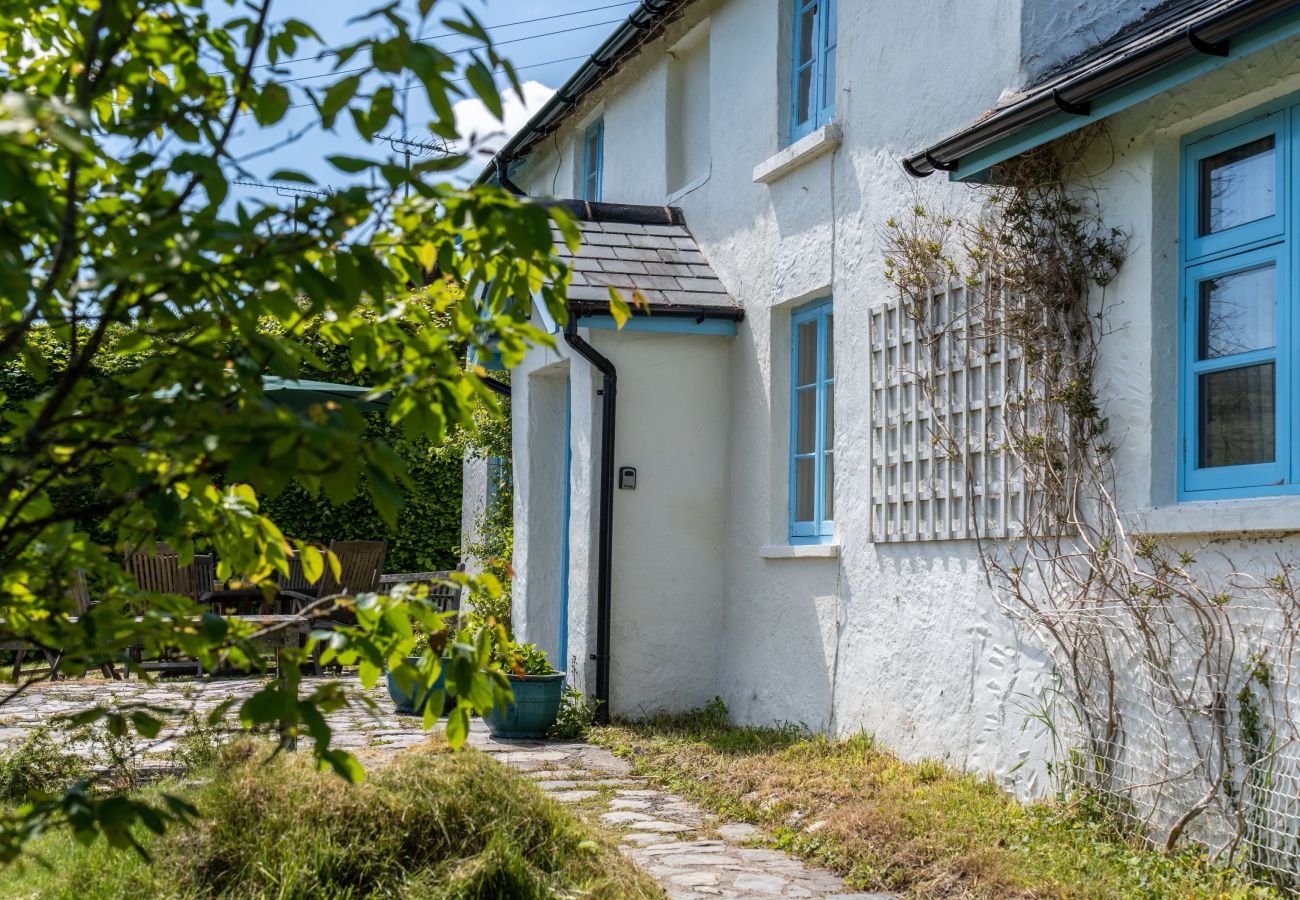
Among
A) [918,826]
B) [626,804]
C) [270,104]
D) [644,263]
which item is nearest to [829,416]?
[644,263]

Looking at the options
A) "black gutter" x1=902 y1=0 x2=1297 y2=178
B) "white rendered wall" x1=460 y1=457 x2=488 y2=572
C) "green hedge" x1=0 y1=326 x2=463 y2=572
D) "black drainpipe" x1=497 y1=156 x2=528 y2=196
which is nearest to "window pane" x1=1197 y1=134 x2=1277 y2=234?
"black gutter" x1=902 y1=0 x2=1297 y2=178

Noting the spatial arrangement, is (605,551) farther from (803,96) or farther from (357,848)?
(357,848)

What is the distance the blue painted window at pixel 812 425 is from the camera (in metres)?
8.23

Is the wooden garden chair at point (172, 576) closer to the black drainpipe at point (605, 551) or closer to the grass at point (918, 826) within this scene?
the black drainpipe at point (605, 551)

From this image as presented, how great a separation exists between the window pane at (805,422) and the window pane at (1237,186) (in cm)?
348

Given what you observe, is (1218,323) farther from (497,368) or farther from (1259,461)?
(497,368)

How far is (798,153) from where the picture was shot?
8.23 metres

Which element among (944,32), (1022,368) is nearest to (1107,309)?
(1022,368)

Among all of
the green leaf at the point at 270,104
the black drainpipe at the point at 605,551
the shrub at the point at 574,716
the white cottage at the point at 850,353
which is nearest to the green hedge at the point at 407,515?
the white cottage at the point at 850,353

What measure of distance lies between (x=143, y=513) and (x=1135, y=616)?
3.99 meters

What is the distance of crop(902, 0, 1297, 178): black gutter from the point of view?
444 cm

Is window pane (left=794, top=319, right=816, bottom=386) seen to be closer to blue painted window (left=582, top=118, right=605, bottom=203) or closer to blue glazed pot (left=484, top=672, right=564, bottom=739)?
blue glazed pot (left=484, top=672, right=564, bottom=739)

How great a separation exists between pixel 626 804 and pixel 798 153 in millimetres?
4133

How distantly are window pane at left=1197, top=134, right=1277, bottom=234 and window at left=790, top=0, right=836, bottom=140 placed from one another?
3365mm
